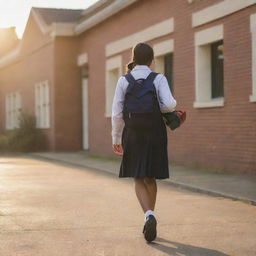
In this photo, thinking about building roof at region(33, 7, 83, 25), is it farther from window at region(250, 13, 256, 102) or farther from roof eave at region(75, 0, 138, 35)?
window at region(250, 13, 256, 102)

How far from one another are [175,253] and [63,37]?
68.0 ft

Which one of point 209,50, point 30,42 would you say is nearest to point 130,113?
point 209,50

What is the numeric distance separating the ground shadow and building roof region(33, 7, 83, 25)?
69.1 ft

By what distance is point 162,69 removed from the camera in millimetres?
18422

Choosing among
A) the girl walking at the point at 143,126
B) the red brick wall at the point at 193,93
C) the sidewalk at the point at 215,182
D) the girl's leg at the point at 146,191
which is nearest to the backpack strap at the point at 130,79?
the girl walking at the point at 143,126

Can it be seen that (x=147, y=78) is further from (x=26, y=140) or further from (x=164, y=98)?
(x=26, y=140)

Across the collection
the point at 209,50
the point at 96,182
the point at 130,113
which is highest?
the point at 209,50

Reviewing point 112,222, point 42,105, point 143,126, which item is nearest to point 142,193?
point 143,126

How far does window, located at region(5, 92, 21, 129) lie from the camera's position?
116 ft

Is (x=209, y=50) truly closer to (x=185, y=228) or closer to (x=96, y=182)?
(x=96, y=182)

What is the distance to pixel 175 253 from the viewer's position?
617 centimetres

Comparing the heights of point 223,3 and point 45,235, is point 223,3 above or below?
above

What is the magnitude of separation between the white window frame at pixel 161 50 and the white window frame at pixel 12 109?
17.1 metres

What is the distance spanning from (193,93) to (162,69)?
235 centimetres
